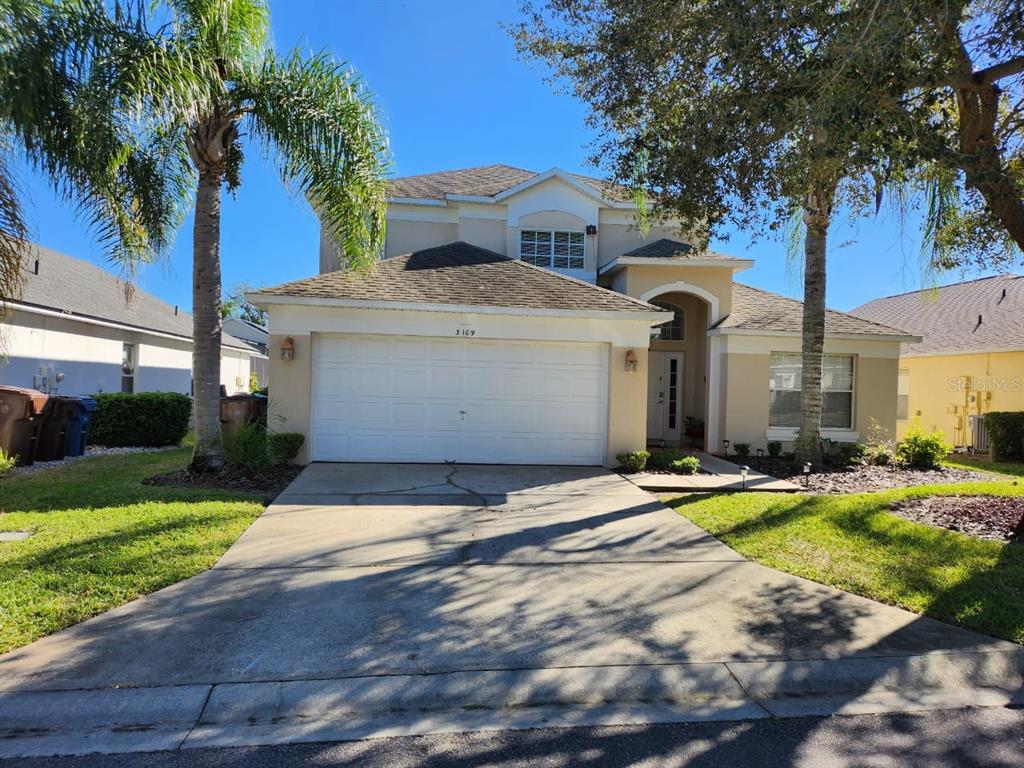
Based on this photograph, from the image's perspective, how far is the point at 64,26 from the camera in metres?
7.68

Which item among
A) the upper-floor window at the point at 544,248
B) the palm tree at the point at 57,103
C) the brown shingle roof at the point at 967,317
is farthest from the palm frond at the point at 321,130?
the brown shingle roof at the point at 967,317

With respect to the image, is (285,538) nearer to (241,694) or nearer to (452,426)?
(241,694)

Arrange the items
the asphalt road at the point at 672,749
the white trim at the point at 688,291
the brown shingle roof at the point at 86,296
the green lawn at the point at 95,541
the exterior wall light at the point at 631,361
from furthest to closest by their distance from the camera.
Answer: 1. the brown shingle roof at the point at 86,296
2. the white trim at the point at 688,291
3. the exterior wall light at the point at 631,361
4. the green lawn at the point at 95,541
5. the asphalt road at the point at 672,749

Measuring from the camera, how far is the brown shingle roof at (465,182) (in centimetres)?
1720

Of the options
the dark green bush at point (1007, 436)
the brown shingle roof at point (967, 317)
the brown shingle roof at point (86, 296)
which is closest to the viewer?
the dark green bush at point (1007, 436)

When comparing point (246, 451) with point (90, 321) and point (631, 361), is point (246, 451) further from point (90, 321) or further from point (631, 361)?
point (90, 321)

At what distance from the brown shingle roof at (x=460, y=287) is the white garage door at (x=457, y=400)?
78 centimetres

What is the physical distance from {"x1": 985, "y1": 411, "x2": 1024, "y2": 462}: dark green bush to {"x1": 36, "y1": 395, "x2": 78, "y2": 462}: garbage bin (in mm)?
20758

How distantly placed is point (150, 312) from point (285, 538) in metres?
19.5

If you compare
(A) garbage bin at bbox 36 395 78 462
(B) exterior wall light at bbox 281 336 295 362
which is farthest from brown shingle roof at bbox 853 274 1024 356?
(A) garbage bin at bbox 36 395 78 462

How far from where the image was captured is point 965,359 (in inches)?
765

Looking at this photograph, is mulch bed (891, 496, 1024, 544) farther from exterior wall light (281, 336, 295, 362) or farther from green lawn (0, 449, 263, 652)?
exterior wall light (281, 336, 295, 362)

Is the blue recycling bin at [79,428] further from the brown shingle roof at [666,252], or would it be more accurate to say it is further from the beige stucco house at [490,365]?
the brown shingle roof at [666,252]

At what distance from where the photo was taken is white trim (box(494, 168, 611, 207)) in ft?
53.7
